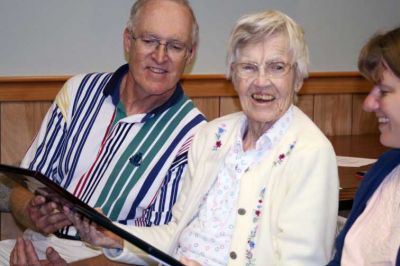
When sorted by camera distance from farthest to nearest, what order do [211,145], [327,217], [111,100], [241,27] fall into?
[111,100] < [211,145] < [241,27] < [327,217]

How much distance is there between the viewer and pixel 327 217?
54.8 inches

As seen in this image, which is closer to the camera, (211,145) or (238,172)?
(238,172)

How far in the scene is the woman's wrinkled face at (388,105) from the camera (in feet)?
4.05

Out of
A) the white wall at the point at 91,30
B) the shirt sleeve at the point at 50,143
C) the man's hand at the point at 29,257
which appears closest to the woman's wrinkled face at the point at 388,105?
the man's hand at the point at 29,257

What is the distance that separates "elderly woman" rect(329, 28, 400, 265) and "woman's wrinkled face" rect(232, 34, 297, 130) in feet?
0.72

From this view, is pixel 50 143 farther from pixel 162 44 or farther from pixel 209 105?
pixel 209 105

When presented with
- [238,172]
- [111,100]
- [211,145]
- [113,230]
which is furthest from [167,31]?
[113,230]

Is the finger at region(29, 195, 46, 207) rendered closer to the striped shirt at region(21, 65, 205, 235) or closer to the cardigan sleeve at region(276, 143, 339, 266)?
the striped shirt at region(21, 65, 205, 235)

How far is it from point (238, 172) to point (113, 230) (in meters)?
0.44

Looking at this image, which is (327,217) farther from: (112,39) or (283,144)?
(112,39)

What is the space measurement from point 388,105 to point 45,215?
32.2 inches

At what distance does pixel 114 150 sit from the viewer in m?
1.87

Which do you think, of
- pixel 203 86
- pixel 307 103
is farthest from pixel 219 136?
pixel 307 103

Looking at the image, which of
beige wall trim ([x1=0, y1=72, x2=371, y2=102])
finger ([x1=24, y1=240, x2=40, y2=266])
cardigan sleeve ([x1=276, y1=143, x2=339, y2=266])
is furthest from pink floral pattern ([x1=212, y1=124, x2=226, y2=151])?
beige wall trim ([x1=0, y1=72, x2=371, y2=102])
